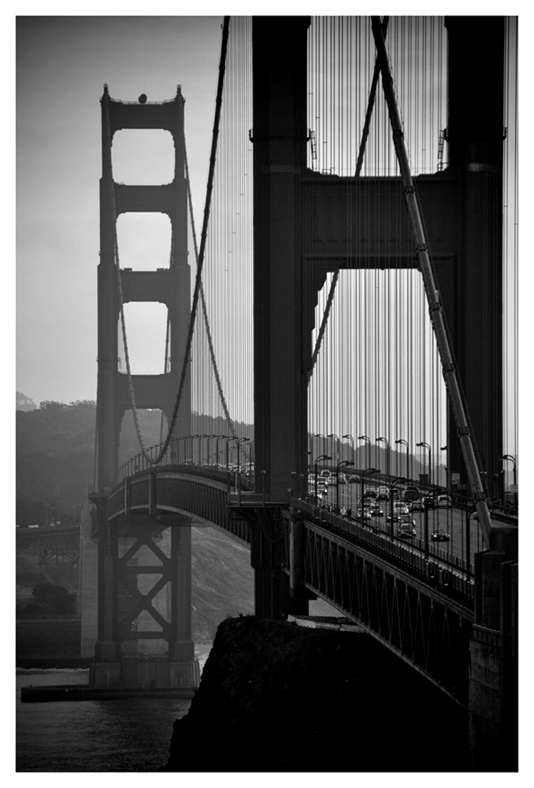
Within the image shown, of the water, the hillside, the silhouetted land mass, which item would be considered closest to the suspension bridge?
the silhouetted land mass

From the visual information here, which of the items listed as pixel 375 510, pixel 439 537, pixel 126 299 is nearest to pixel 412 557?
pixel 439 537

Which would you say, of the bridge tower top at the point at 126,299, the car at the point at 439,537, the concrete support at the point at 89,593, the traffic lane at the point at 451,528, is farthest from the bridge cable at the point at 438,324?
the concrete support at the point at 89,593

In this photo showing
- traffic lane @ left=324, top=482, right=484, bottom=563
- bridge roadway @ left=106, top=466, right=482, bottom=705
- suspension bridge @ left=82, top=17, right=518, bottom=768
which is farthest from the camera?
suspension bridge @ left=82, top=17, right=518, bottom=768

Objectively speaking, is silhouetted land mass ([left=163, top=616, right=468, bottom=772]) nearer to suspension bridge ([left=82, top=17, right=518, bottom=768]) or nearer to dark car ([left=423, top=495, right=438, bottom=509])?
suspension bridge ([left=82, top=17, right=518, bottom=768])

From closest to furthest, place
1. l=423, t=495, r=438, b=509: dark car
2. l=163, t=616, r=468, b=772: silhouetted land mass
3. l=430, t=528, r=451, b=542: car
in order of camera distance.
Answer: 1. l=423, t=495, r=438, b=509: dark car
2. l=163, t=616, r=468, b=772: silhouetted land mass
3. l=430, t=528, r=451, b=542: car

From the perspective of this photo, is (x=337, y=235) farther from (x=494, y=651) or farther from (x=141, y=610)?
(x=141, y=610)

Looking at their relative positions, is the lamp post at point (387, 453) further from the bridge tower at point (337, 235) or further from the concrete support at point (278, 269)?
the concrete support at point (278, 269)

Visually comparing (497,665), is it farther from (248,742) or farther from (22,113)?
(22,113)
